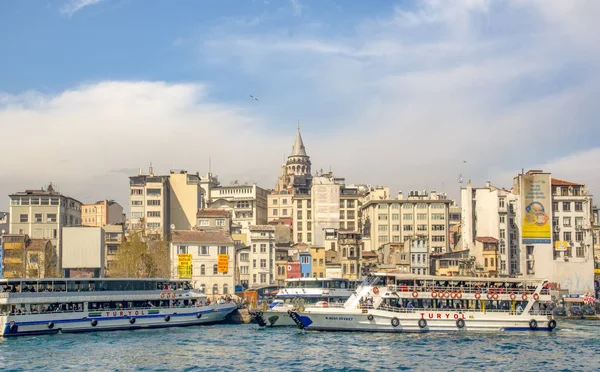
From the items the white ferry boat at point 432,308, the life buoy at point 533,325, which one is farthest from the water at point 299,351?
the white ferry boat at point 432,308

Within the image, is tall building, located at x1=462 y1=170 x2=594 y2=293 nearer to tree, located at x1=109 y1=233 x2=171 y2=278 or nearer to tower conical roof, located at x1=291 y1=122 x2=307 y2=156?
tree, located at x1=109 y1=233 x2=171 y2=278

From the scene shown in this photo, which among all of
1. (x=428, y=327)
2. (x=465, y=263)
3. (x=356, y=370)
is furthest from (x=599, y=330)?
(x=465, y=263)

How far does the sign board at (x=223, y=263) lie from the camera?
92625 millimetres

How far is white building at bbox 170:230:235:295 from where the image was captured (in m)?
93.2

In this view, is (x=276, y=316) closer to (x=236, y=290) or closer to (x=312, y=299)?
(x=312, y=299)

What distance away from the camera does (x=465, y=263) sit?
103 m

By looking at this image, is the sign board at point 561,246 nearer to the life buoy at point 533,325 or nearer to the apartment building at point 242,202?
the life buoy at point 533,325

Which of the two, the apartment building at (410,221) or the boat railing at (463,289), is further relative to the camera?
the apartment building at (410,221)

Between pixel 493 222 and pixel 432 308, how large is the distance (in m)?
52.2

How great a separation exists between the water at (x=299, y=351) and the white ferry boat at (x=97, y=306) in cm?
189

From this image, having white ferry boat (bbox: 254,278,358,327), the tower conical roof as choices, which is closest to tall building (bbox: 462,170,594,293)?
white ferry boat (bbox: 254,278,358,327)

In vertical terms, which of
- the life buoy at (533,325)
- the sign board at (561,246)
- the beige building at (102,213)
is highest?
the beige building at (102,213)

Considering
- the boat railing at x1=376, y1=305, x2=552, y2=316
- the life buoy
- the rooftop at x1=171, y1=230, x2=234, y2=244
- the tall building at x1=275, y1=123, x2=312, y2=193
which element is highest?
the tall building at x1=275, y1=123, x2=312, y2=193

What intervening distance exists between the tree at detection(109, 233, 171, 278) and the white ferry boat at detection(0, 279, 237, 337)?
19.7 meters
